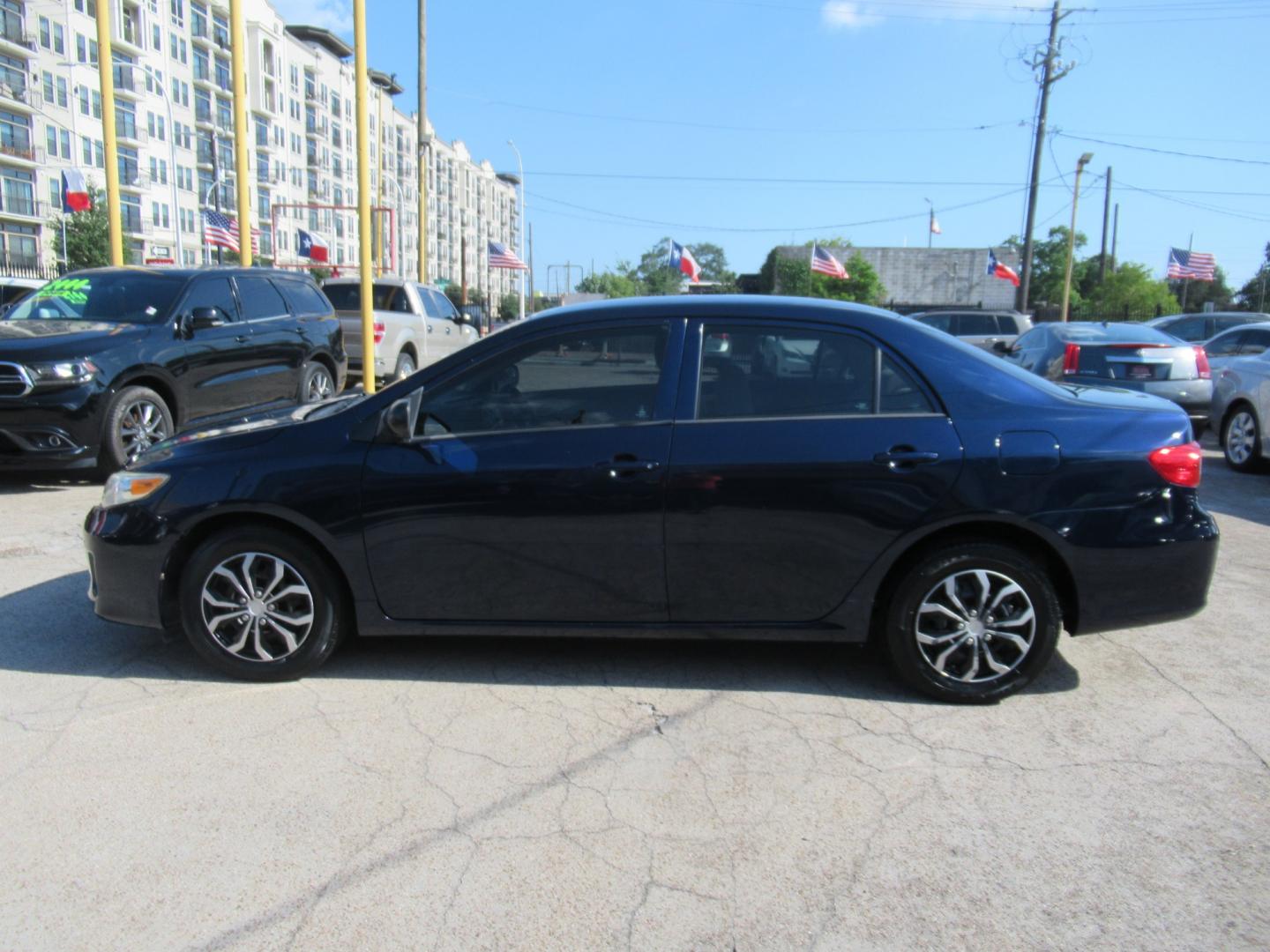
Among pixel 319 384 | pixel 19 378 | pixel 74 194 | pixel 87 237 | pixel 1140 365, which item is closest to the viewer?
pixel 19 378

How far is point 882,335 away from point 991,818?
74.8 inches

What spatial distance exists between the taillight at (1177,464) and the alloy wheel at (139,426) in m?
7.14

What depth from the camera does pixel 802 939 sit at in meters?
2.50

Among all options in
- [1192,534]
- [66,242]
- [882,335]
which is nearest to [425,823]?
[882,335]

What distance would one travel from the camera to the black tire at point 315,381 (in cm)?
1022

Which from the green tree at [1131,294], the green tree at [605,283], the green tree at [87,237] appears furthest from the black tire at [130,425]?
the green tree at [605,283]

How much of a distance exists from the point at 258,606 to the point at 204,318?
5178 mm

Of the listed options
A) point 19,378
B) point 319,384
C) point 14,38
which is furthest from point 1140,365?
point 14,38

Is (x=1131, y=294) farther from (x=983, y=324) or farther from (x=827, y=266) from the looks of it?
(x=983, y=324)

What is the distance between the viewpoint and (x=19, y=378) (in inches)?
289

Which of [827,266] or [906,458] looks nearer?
[906,458]

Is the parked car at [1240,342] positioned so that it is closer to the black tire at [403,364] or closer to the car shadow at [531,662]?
the black tire at [403,364]

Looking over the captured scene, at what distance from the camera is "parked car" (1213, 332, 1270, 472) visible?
9.68 metres

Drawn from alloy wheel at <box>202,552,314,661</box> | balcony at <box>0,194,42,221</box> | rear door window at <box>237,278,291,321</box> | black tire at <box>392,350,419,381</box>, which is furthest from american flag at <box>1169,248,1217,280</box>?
balcony at <box>0,194,42,221</box>
